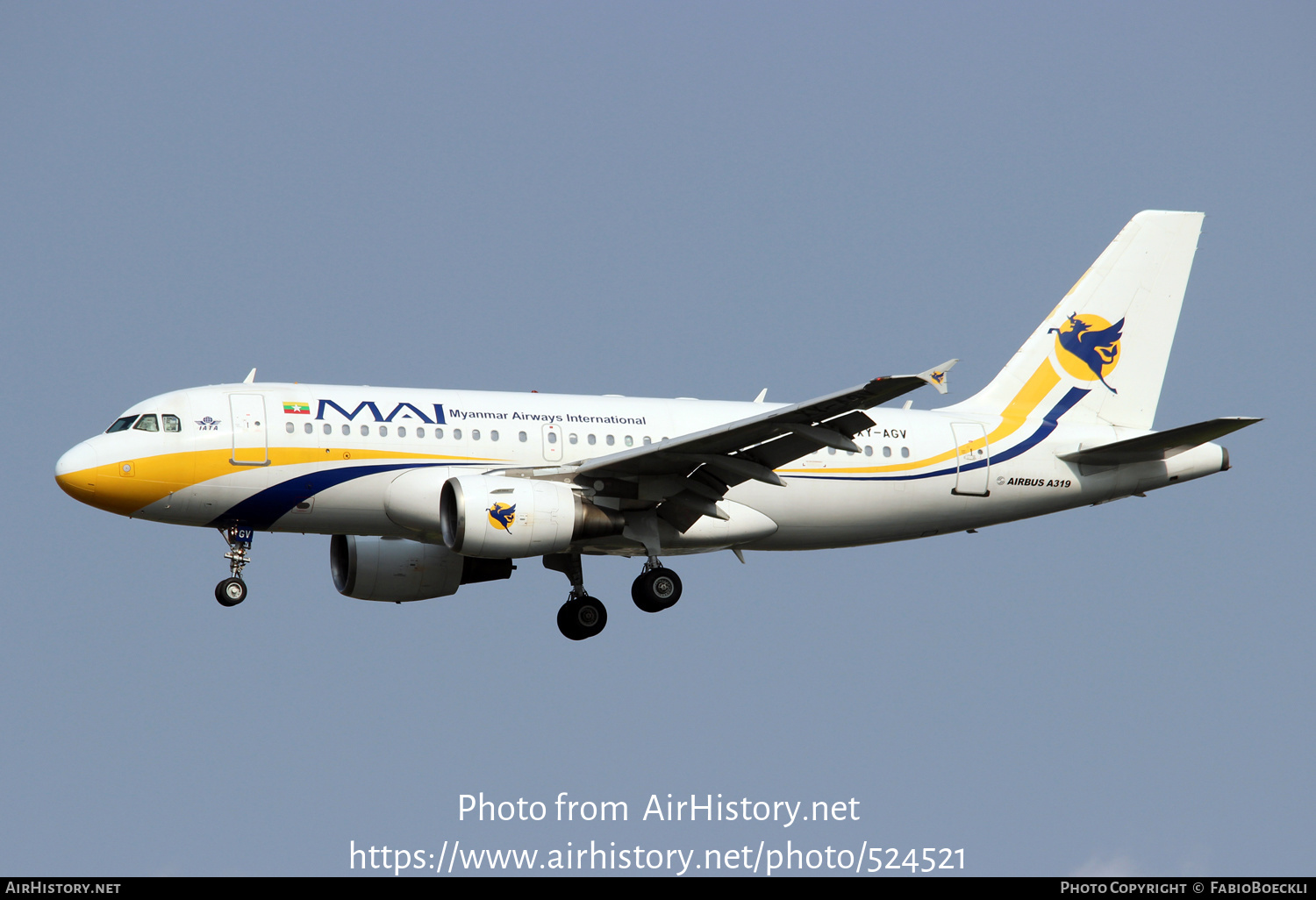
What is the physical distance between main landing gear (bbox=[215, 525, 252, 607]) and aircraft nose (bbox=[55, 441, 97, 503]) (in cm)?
253

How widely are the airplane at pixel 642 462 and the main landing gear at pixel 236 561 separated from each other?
0.11 ft

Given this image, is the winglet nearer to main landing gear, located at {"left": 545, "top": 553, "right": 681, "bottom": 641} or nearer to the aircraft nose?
main landing gear, located at {"left": 545, "top": 553, "right": 681, "bottom": 641}

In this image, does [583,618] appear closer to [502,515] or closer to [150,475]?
[502,515]

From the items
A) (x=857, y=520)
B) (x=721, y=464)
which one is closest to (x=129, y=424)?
(x=721, y=464)

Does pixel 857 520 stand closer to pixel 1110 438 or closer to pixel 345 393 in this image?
pixel 1110 438

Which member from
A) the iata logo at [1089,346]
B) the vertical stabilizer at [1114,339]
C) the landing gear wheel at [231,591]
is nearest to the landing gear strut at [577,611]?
the landing gear wheel at [231,591]

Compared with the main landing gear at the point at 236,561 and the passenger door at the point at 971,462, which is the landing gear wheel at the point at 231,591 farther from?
the passenger door at the point at 971,462

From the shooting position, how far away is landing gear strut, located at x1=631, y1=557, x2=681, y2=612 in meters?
31.1

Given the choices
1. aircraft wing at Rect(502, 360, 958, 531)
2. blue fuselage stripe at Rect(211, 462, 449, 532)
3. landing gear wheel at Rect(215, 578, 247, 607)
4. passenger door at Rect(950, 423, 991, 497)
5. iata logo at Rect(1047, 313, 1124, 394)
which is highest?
iata logo at Rect(1047, 313, 1124, 394)

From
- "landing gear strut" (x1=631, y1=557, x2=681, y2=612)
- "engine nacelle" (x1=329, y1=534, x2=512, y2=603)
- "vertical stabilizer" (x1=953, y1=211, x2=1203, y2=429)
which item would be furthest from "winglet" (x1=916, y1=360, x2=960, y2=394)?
"engine nacelle" (x1=329, y1=534, x2=512, y2=603)

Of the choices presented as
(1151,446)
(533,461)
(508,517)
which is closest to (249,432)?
(508,517)

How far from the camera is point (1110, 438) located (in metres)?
34.1

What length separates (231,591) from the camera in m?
Result: 29.5
